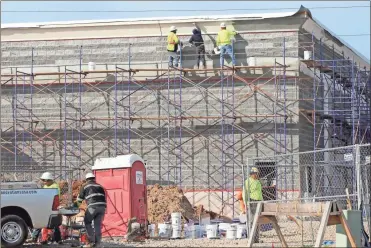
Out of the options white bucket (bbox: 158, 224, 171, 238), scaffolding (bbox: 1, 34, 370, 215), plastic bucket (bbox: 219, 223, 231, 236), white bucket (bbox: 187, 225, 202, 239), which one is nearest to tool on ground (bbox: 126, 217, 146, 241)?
Result: white bucket (bbox: 158, 224, 171, 238)

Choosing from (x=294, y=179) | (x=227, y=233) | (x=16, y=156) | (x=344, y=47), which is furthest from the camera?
(x=344, y=47)

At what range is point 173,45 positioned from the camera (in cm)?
2894

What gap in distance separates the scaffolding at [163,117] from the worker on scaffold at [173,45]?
0.39 m

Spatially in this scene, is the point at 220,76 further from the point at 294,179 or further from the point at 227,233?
the point at 227,233

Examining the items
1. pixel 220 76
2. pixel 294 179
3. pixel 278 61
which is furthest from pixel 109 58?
pixel 294 179

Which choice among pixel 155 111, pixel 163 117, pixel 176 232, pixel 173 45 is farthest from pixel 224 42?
pixel 176 232

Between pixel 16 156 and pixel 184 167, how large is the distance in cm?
637

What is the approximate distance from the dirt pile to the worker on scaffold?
4749 mm

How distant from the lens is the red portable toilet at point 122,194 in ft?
69.7

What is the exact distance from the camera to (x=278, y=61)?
28.8m

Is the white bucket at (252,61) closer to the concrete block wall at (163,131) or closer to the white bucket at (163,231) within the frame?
the concrete block wall at (163,131)

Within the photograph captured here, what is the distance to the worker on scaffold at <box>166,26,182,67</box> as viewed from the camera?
94.9 feet

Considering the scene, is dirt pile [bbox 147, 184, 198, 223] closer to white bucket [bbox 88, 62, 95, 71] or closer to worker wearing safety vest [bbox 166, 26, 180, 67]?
worker wearing safety vest [bbox 166, 26, 180, 67]

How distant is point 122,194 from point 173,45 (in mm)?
8976
